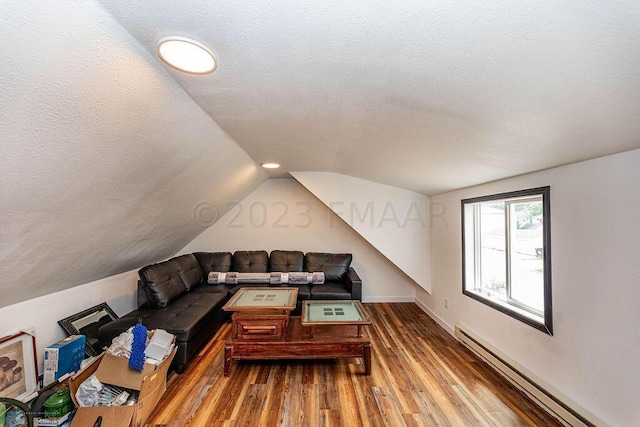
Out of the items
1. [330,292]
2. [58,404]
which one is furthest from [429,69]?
[330,292]

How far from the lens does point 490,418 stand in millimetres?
1903

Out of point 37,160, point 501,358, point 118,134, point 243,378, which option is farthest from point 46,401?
point 501,358

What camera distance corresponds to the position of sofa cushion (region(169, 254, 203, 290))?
11.5 ft

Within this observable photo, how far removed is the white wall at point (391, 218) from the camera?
3.97 m

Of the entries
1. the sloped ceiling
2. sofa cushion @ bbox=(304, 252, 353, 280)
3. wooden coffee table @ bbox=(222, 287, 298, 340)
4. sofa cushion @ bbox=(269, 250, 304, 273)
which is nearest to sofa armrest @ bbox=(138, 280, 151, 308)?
the sloped ceiling

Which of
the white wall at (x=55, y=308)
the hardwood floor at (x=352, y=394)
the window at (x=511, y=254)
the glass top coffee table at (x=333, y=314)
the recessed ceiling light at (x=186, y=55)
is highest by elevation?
the recessed ceiling light at (x=186, y=55)

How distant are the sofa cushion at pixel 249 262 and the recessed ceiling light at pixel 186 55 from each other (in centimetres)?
334

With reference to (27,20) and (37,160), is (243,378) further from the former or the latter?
(27,20)

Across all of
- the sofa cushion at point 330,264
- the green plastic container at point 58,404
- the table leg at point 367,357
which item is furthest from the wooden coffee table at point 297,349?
the sofa cushion at point 330,264

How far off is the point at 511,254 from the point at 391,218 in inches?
68.1

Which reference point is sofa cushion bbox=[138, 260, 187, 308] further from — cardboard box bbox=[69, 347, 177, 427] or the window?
the window

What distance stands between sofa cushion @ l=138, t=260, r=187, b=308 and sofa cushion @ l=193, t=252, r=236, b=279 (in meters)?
0.73

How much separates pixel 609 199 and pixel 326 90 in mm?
1817

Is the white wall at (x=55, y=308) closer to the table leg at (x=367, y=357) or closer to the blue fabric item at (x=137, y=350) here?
the blue fabric item at (x=137, y=350)
